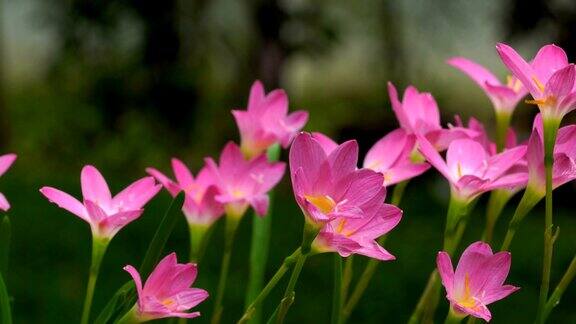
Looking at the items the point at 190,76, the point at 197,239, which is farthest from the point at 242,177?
the point at 190,76

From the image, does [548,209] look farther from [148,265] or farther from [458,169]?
[148,265]

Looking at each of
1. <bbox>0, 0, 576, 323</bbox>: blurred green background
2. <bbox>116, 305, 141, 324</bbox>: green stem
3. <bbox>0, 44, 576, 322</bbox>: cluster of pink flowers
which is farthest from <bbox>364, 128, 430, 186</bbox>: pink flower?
<bbox>0, 0, 576, 323</bbox>: blurred green background

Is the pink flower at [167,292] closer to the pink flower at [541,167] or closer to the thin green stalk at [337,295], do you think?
the thin green stalk at [337,295]

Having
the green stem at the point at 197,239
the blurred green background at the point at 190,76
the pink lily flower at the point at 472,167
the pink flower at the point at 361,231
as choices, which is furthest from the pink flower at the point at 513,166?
the blurred green background at the point at 190,76

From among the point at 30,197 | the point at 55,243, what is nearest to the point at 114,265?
the point at 55,243

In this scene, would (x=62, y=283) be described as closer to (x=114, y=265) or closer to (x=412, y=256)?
(x=114, y=265)

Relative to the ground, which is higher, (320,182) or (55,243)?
(320,182)
